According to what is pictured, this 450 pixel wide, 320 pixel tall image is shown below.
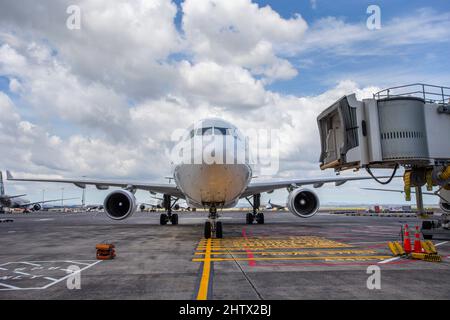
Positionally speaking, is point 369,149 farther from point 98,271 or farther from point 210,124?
point 98,271

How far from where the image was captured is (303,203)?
15.8 m

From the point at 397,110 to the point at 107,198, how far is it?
41.4ft

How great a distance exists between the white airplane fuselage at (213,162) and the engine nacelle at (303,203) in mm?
4665

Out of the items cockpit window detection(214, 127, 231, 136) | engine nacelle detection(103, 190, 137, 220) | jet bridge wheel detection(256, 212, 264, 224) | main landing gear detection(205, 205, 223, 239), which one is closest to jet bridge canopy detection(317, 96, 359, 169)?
cockpit window detection(214, 127, 231, 136)

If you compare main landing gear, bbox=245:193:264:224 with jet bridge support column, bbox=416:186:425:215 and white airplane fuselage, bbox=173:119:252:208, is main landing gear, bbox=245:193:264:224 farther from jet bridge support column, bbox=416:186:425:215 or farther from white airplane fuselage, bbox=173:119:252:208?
jet bridge support column, bbox=416:186:425:215

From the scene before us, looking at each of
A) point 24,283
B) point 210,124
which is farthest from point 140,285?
point 210,124

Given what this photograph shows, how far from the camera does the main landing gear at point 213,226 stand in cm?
1206

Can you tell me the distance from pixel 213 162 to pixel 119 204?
27.3 ft

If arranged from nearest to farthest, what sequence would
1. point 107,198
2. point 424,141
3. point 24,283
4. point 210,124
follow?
point 24,283 < point 424,141 < point 210,124 < point 107,198

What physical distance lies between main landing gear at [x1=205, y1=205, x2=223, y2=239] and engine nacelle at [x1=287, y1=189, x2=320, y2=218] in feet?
14.8

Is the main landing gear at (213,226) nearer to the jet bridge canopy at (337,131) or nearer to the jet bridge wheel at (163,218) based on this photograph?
the jet bridge canopy at (337,131)

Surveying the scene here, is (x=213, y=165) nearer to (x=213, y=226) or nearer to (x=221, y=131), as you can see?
(x=221, y=131)

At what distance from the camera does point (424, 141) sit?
9.33 metres

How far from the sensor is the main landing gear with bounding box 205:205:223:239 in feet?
39.6
